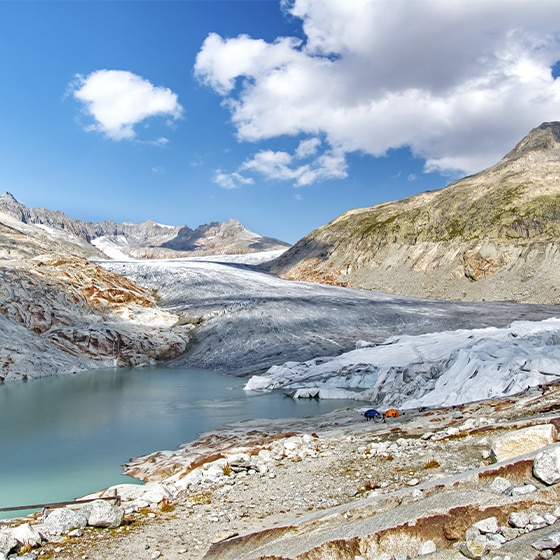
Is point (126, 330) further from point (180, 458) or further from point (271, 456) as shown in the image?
point (271, 456)

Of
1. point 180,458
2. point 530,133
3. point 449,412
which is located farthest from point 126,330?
point 530,133

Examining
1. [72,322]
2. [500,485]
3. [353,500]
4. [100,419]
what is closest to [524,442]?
[500,485]

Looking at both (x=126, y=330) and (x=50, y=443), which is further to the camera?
(x=126, y=330)

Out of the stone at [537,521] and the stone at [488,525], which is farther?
the stone at [488,525]

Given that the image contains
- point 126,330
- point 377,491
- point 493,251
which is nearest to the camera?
point 377,491

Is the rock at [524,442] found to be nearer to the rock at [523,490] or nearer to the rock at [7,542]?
the rock at [523,490]

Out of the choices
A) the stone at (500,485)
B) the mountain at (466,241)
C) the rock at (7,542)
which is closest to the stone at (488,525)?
the stone at (500,485)
